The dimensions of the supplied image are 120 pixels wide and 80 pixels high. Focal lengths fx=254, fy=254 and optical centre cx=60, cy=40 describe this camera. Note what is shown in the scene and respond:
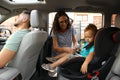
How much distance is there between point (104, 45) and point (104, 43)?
0.8 inches

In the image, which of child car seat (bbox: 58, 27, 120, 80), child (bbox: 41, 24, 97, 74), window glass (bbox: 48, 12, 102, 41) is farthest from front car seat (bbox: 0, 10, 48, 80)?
window glass (bbox: 48, 12, 102, 41)

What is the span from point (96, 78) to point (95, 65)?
0.15 metres

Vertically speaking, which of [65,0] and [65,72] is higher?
[65,0]

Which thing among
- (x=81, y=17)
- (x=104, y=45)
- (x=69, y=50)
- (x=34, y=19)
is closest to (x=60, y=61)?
(x=69, y=50)

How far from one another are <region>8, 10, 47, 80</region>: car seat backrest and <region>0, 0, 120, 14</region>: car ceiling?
0.60m

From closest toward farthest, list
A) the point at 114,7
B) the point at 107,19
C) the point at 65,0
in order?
the point at 65,0 < the point at 114,7 < the point at 107,19

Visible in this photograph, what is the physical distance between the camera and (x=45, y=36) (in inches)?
130

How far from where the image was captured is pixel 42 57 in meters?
3.41

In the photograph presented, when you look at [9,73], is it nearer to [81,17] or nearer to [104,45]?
[104,45]

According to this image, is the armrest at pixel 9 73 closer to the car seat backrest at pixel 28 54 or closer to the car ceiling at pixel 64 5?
the car seat backrest at pixel 28 54

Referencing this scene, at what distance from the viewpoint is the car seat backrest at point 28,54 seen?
9.22 feet

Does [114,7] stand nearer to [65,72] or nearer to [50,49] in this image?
[50,49]

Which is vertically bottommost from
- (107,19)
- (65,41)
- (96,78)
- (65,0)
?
(96,78)

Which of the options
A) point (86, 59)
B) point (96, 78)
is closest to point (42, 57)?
point (86, 59)
